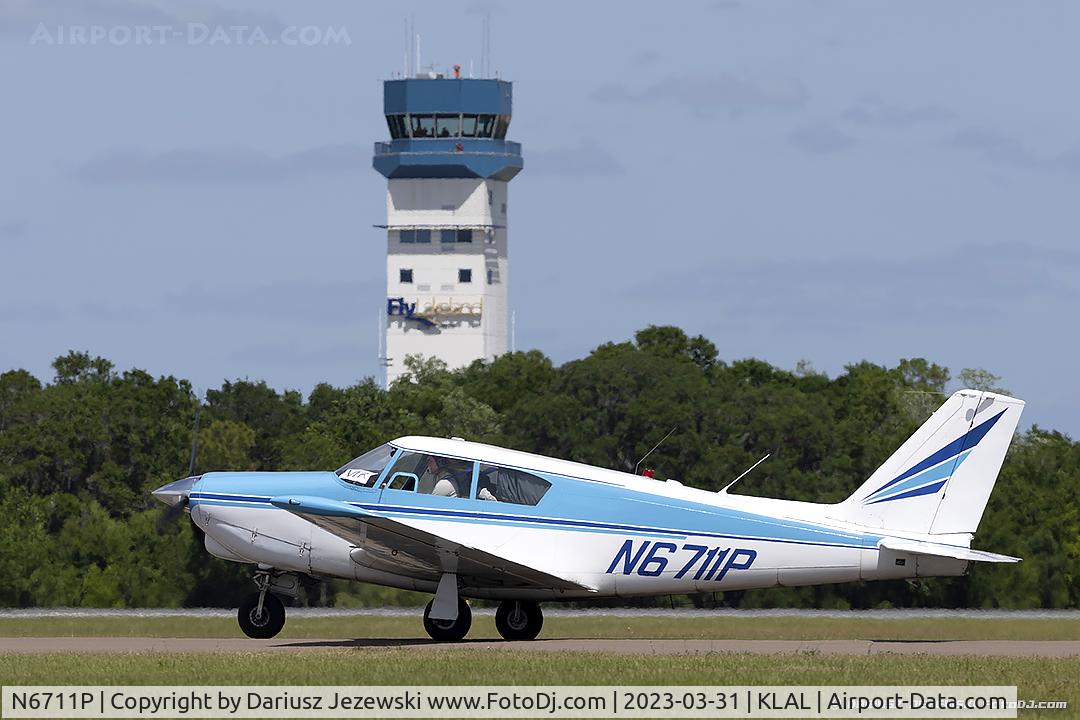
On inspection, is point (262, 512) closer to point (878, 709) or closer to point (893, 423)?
point (878, 709)

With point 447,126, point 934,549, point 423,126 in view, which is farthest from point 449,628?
point 447,126

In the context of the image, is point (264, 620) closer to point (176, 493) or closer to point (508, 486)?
point (176, 493)

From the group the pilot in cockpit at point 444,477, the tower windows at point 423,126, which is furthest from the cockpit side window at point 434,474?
the tower windows at point 423,126

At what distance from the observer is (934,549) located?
21.6 m

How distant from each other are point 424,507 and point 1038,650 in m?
6.73

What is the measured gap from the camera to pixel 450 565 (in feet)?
71.2

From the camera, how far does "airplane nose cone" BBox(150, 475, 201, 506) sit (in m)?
22.8

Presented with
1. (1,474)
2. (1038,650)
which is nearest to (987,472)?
(1038,650)

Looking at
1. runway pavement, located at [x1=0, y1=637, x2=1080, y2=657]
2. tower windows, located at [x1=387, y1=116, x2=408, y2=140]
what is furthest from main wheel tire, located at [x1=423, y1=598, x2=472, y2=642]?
tower windows, located at [x1=387, y1=116, x2=408, y2=140]

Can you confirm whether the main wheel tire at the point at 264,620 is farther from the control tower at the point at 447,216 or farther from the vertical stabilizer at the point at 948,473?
the control tower at the point at 447,216

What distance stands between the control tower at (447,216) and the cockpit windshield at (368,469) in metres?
108

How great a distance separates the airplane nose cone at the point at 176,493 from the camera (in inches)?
896

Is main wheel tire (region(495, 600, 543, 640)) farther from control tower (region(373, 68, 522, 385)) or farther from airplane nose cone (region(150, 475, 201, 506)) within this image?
control tower (region(373, 68, 522, 385))

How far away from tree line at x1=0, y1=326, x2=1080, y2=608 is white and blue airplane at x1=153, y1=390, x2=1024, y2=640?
10.1 meters
